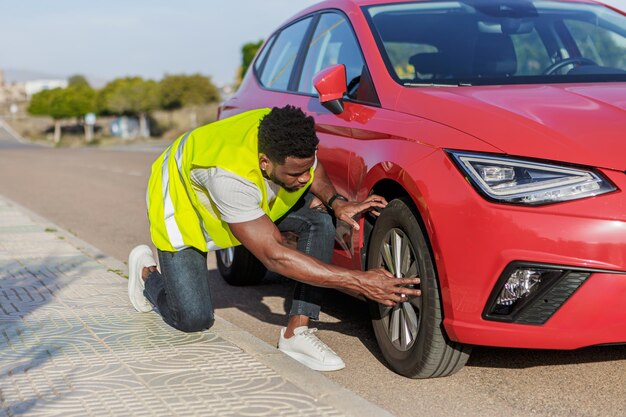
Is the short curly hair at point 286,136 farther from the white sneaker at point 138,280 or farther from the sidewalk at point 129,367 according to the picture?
the white sneaker at point 138,280

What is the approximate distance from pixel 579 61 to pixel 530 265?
1.92 meters

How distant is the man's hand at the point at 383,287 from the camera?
418 cm

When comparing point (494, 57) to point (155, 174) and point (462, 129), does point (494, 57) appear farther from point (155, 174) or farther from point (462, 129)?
point (155, 174)

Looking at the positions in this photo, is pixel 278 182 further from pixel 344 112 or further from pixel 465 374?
pixel 465 374

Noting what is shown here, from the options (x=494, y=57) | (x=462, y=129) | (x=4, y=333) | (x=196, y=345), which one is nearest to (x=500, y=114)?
(x=462, y=129)

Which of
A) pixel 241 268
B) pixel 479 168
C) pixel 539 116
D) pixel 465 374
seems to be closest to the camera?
pixel 479 168

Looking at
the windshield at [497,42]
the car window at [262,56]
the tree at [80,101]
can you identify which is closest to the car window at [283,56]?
the car window at [262,56]

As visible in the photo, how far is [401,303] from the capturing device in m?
4.32

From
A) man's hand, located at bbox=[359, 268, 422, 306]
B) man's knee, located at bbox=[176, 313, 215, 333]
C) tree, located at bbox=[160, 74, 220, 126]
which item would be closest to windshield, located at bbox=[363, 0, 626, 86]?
man's hand, located at bbox=[359, 268, 422, 306]

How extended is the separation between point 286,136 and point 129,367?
1177 mm

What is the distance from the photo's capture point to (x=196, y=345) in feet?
15.3

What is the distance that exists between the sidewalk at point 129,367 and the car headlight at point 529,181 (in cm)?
91

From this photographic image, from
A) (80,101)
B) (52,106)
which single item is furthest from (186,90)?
(52,106)

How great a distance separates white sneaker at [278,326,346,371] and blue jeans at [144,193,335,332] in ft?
0.42
